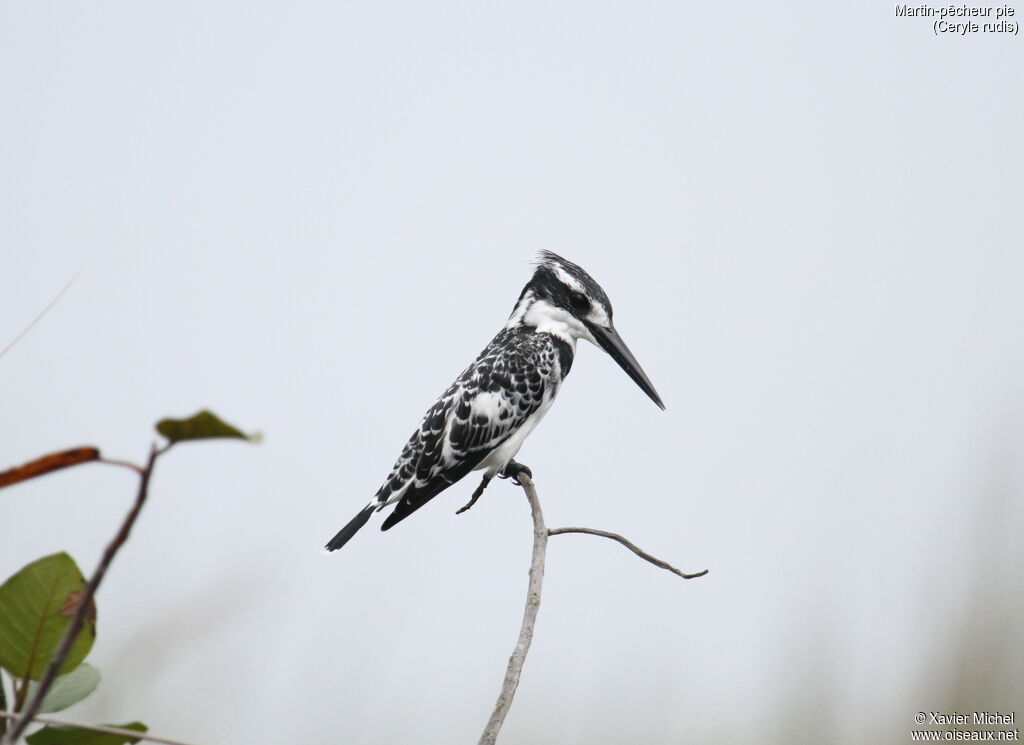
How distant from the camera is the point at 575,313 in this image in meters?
5.21

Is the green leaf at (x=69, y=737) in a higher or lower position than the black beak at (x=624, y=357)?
lower

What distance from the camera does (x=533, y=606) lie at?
1.70m

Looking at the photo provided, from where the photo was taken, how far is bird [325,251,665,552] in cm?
467

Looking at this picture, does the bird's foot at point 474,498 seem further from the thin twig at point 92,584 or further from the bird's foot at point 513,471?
the thin twig at point 92,584

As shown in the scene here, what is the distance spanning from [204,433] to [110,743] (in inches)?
16.4

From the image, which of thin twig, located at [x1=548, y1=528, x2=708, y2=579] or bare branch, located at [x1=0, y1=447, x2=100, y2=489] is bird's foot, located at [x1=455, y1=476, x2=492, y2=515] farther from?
bare branch, located at [x1=0, y1=447, x2=100, y2=489]

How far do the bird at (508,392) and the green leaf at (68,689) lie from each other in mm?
3667

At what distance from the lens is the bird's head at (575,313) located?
A: 516 centimetres

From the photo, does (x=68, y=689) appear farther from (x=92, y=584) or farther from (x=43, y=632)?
(x=92, y=584)

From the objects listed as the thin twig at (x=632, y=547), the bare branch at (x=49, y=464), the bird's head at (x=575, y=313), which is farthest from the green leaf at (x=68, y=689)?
the bird's head at (x=575, y=313)

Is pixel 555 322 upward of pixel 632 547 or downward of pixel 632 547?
upward

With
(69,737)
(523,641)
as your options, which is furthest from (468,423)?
(69,737)

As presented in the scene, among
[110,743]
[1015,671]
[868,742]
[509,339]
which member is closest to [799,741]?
[868,742]

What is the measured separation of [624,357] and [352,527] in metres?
1.54
